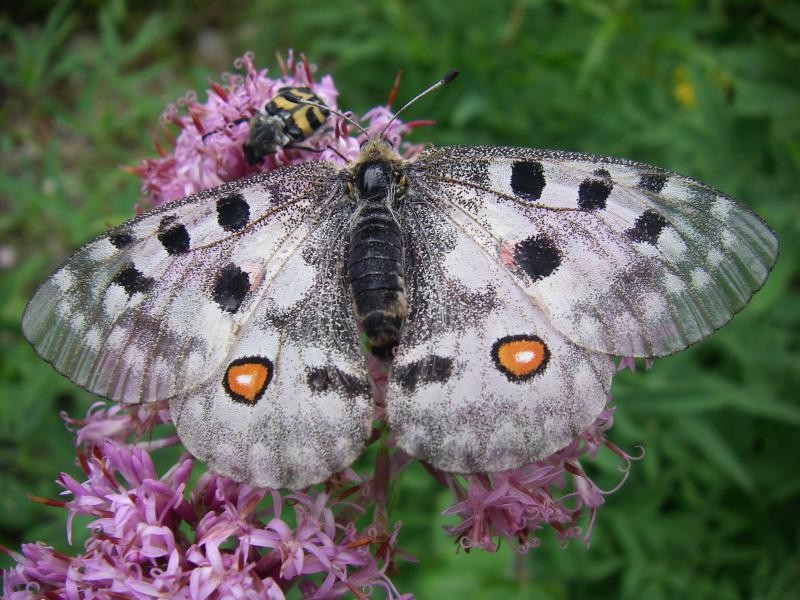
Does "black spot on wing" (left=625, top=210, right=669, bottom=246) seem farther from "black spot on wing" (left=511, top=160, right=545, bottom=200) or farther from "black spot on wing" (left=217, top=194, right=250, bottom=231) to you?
"black spot on wing" (left=217, top=194, right=250, bottom=231)

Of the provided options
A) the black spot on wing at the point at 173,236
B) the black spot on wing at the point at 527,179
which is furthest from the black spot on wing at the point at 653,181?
the black spot on wing at the point at 173,236

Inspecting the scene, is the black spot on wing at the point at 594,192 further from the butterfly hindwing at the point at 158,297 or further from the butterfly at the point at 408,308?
the butterfly hindwing at the point at 158,297

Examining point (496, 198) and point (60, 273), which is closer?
point (60, 273)

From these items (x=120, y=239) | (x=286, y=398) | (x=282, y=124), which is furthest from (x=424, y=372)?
(x=282, y=124)

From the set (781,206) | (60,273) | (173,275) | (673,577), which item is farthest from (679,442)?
(60,273)

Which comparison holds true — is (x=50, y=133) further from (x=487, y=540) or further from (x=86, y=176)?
(x=487, y=540)

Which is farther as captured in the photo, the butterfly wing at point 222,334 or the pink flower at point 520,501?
the pink flower at point 520,501

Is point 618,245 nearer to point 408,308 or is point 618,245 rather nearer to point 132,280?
point 408,308

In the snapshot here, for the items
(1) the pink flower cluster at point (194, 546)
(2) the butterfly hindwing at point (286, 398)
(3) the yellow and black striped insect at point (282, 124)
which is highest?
(3) the yellow and black striped insect at point (282, 124)
